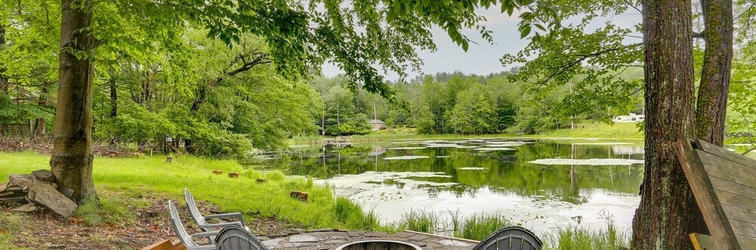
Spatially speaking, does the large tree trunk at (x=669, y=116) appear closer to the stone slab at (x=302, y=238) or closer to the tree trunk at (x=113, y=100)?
the stone slab at (x=302, y=238)

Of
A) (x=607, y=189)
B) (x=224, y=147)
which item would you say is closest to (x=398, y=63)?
(x=607, y=189)

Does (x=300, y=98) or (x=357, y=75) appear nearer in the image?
(x=357, y=75)

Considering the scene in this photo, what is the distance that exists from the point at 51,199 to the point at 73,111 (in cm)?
116

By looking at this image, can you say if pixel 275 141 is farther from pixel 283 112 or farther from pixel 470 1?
pixel 470 1

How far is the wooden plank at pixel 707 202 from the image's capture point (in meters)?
1.87

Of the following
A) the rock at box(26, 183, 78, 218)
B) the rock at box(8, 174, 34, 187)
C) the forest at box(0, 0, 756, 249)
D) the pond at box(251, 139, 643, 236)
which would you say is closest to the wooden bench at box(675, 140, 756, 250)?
the forest at box(0, 0, 756, 249)

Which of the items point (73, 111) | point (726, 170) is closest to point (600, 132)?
point (726, 170)

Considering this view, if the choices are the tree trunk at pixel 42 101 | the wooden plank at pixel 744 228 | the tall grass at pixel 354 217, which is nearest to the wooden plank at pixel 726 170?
the wooden plank at pixel 744 228

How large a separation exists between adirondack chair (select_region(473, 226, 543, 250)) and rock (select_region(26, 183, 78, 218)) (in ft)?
17.0

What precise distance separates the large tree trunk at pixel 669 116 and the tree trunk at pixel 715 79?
1789mm

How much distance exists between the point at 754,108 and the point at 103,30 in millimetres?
9314

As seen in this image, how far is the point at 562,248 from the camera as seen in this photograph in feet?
18.6

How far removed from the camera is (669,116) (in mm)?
2613

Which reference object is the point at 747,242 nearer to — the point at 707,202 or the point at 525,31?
the point at 707,202
